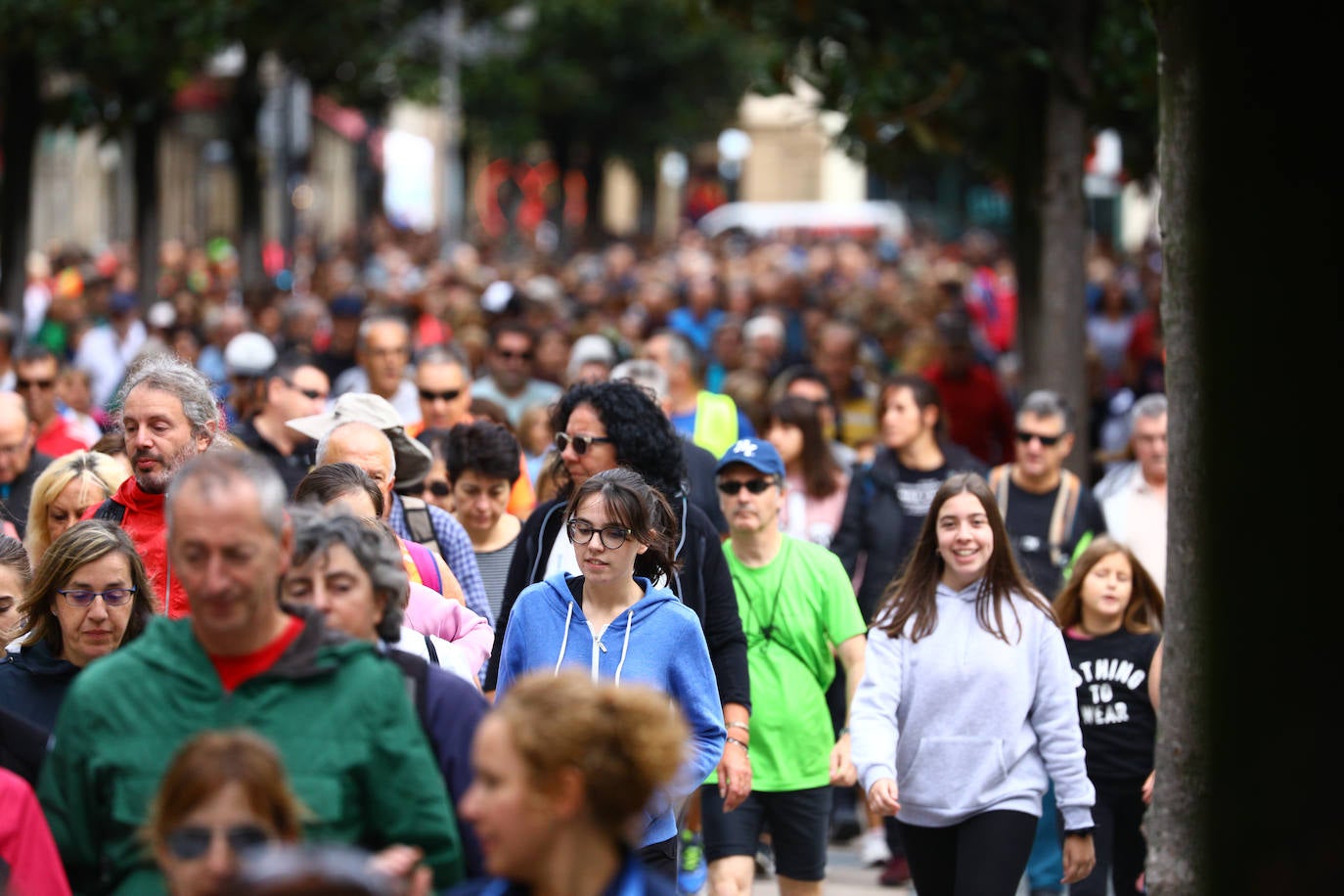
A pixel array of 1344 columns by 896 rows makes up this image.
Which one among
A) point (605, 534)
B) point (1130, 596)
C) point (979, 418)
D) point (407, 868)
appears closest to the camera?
point (407, 868)

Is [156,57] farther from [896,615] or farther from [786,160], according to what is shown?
[786,160]

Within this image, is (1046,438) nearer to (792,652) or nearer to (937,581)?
(792,652)

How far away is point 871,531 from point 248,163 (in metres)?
14.7

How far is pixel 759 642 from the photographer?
7043mm

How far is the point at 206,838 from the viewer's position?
335 centimetres

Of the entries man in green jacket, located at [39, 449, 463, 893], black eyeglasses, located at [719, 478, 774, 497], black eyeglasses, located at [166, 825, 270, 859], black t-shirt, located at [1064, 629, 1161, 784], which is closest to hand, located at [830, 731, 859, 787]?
black eyeglasses, located at [719, 478, 774, 497]

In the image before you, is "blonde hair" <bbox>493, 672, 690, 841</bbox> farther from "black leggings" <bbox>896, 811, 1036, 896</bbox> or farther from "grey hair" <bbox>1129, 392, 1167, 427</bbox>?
"grey hair" <bbox>1129, 392, 1167, 427</bbox>

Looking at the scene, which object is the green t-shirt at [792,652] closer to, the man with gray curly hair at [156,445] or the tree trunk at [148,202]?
the man with gray curly hair at [156,445]

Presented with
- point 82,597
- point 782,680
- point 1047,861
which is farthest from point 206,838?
point 1047,861

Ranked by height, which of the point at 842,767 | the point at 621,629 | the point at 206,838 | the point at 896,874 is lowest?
the point at 896,874

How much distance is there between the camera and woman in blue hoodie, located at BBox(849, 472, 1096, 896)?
20.1ft

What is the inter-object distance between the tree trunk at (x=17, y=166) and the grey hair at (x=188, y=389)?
35.6 ft

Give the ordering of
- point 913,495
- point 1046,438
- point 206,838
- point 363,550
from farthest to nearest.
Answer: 1. point 913,495
2. point 1046,438
3. point 363,550
4. point 206,838

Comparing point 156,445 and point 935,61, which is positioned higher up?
point 935,61
